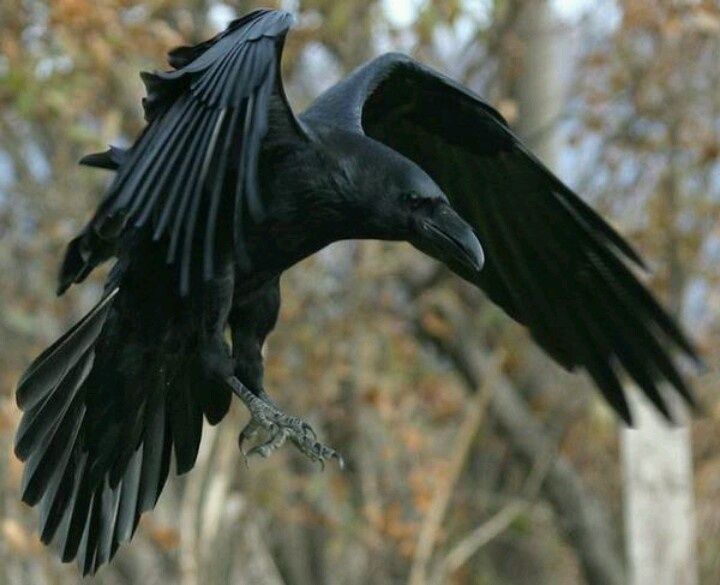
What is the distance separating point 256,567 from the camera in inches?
461

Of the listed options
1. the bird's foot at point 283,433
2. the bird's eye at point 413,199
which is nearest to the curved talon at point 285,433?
the bird's foot at point 283,433

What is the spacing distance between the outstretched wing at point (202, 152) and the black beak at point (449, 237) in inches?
18.4

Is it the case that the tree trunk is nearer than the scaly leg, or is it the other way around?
the scaly leg

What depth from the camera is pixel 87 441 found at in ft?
16.6

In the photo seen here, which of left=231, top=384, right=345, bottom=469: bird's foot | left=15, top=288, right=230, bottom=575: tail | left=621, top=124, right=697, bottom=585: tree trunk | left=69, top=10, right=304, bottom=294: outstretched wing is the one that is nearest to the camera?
left=69, top=10, right=304, bottom=294: outstretched wing

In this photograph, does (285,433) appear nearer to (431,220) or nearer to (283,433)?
(283,433)

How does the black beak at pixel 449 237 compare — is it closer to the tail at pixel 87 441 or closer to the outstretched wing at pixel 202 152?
the outstretched wing at pixel 202 152

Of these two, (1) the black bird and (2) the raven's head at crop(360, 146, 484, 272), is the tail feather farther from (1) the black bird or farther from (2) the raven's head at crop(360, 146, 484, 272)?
(2) the raven's head at crop(360, 146, 484, 272)

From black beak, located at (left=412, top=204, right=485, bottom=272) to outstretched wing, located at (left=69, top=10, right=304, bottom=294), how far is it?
0.47 metres

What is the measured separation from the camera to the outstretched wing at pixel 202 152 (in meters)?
4.20

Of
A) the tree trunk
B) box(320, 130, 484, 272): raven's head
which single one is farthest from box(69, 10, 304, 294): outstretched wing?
the tree trunk

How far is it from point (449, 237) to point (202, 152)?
73 cm

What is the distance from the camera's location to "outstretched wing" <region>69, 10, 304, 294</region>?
4.20m

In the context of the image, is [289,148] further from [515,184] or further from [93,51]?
[93,51]
